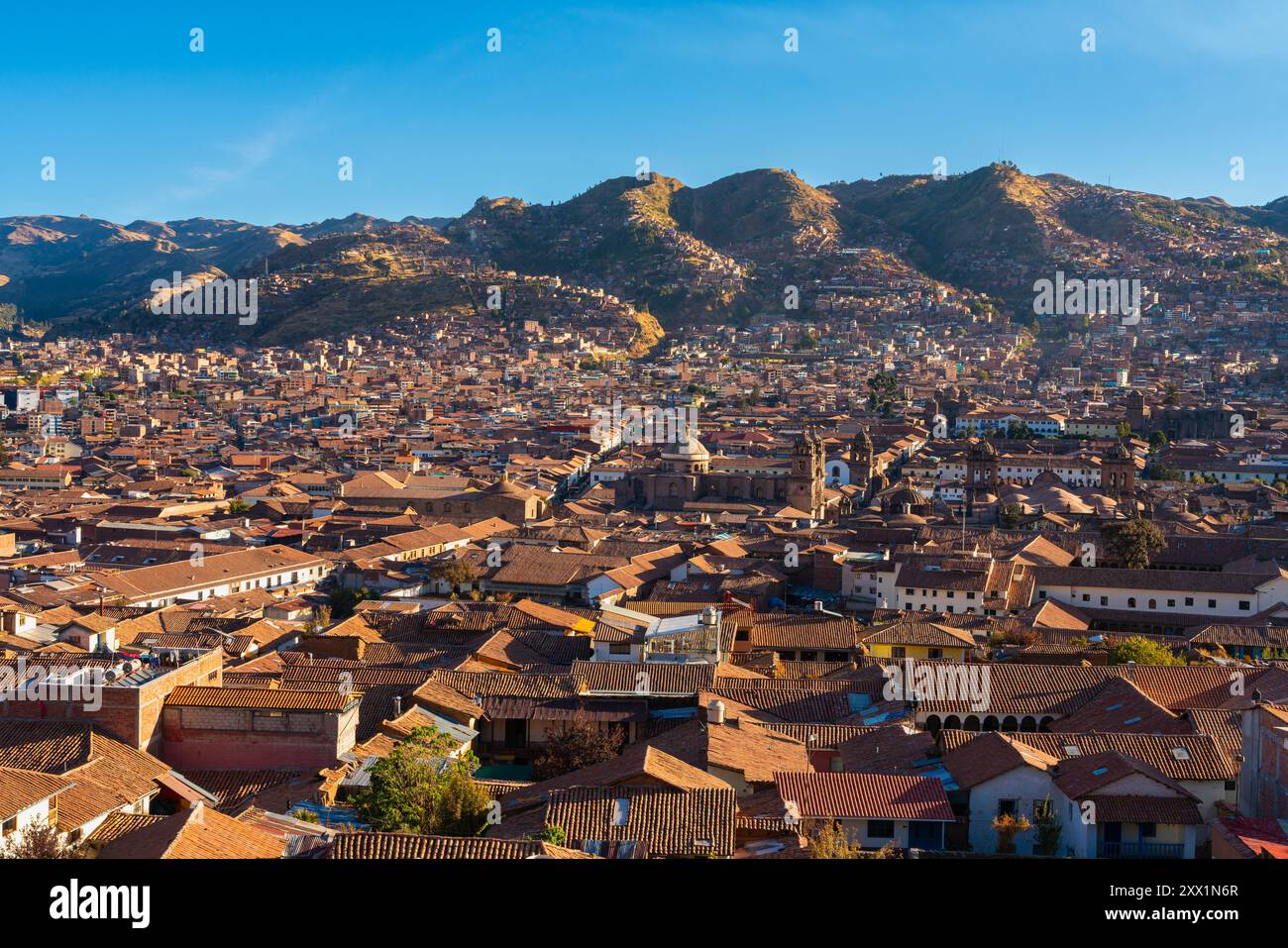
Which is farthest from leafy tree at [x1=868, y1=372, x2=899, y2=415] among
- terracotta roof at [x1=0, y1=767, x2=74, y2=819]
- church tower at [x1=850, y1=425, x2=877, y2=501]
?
terracotta roof at [x1=0, y1=767, x2=74, y2=819]

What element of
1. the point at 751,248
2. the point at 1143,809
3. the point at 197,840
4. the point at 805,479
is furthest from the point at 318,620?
the point at 751,248

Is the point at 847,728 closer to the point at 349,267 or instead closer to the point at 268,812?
the point at 268,812

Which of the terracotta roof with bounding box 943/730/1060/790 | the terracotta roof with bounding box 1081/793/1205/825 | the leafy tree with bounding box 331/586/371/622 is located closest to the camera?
the terracotta roof with bounding box 1081/793/1205/825

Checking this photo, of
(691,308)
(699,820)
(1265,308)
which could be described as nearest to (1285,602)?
(699,820)

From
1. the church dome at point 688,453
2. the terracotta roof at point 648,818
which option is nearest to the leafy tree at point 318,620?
the terracotta roof at point 648,818

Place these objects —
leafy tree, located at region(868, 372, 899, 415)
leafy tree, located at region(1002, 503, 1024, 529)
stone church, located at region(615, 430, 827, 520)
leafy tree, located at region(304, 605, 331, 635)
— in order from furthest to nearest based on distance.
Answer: leafy tree, located at region(868, 372, 899, 415) → stone church, located at region(615, 430, 827, 520) → leafy tree, located at region(1002, 503, 1024, 529) → leafy tree, located at region(304, 605, 331, 635)

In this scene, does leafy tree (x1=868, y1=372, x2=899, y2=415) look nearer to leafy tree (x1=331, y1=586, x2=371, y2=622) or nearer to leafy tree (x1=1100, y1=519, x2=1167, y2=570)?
leafy tree (x1=1100, y1=519, x2=1167, y2=570)
